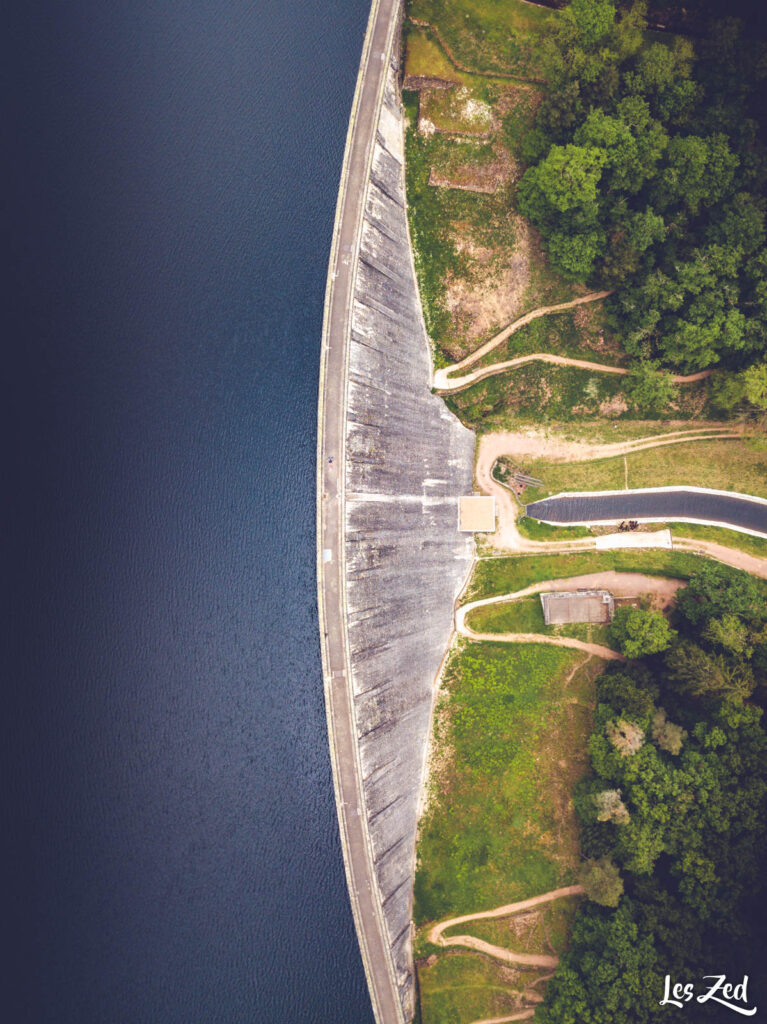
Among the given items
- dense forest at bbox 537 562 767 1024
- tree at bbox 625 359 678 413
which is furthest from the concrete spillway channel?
tree at bbox 625 359 678 413

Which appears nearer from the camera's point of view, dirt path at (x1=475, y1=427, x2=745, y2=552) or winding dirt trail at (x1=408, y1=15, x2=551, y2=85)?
winding dirt trail at (x1=408, y1=15, x2=551, y2=85)

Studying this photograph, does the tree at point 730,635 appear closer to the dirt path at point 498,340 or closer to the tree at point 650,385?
the tree at point 650,385

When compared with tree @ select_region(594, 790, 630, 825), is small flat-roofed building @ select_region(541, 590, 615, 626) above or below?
above

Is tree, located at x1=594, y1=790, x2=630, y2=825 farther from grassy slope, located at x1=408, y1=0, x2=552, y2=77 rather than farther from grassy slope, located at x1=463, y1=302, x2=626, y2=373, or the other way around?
grassy slope, located at x1=408, y1=0, x2=552, y2=77

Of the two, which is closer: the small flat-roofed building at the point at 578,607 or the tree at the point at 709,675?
the tree at the point at 709,675

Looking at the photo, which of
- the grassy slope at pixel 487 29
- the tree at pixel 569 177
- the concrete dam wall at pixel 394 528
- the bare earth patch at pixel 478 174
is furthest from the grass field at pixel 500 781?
the grassy slope at pixel 487 29

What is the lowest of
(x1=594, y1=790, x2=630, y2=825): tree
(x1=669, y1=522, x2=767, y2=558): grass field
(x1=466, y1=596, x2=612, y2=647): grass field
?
(x1=594, y1=790, x2=630, y2=825): tree
